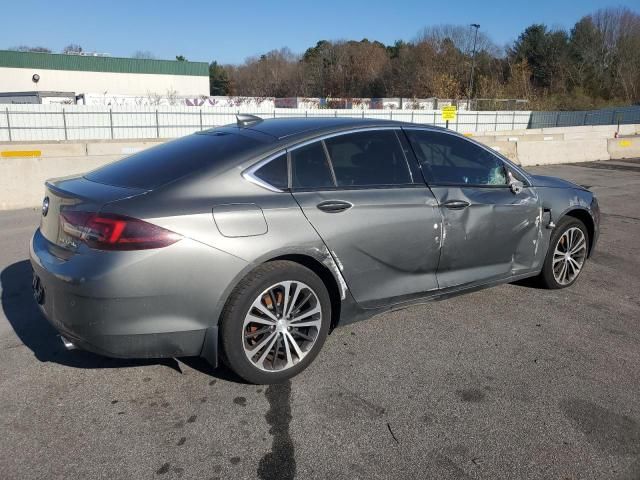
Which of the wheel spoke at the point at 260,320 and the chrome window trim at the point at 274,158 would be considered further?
the chrome window trim at the point at 274,158

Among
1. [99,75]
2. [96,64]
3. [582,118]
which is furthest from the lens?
[99,75]

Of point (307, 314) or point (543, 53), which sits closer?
point (307, 314)

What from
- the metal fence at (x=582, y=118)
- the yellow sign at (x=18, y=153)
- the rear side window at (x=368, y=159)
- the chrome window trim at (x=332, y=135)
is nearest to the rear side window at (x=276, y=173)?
the chrome window trim at (x=332, y=135)

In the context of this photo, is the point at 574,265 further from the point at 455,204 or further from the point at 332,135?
the point at 332,135

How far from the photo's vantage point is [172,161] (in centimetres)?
357

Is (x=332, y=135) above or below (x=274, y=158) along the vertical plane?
above

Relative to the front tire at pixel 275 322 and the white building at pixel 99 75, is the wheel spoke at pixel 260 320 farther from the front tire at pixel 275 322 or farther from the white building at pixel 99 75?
the white building at pixel 99 75

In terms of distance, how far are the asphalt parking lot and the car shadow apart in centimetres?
2

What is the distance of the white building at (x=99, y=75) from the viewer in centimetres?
6344

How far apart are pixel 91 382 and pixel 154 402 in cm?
50

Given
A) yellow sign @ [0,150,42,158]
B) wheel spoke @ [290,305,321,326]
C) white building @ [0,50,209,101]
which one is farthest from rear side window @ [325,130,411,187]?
white building @ [0,50,209,101]

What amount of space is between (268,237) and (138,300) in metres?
0.79

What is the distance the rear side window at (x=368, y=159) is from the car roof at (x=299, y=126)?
0.27 feet

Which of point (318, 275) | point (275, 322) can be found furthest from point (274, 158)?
point (275, 322)
